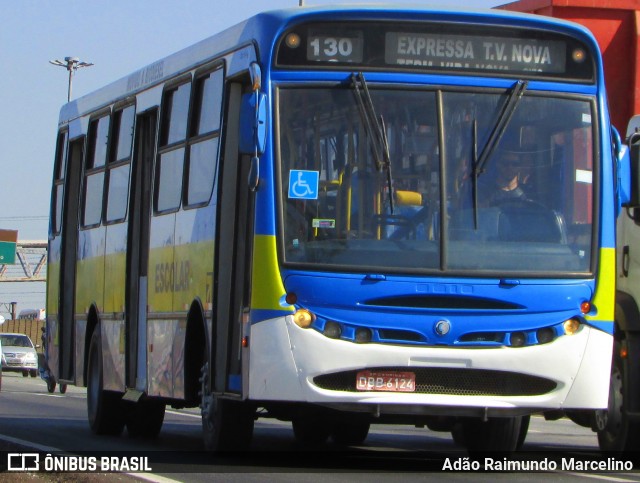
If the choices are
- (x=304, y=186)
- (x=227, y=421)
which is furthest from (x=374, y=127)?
(x=227, y=421)

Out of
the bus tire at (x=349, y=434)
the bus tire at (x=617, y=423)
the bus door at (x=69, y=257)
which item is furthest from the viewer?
the bus door at (x=69, y=257)

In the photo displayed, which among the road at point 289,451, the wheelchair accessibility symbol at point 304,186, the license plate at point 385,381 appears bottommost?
the road at point 289,451

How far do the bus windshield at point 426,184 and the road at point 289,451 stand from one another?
1701 millimetres

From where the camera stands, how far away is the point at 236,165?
12.4 m

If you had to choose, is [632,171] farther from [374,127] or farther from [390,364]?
[390,364]

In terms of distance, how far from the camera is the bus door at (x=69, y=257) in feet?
59.8

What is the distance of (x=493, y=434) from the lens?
13.2 metres

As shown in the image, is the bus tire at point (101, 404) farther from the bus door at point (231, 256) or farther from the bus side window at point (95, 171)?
the bus door at point (231, 256)

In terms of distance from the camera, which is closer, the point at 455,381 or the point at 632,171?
the point at 455,381

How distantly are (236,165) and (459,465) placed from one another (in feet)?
Result: 10.8

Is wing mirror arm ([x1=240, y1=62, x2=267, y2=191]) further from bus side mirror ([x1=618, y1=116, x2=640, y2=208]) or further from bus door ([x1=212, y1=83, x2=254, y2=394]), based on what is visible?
bus side mirror ([x1=618, y1=116, x2=640, y2=208])

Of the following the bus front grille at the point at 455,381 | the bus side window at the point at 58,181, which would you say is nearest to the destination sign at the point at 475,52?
the bus front grille at the point at 455,381

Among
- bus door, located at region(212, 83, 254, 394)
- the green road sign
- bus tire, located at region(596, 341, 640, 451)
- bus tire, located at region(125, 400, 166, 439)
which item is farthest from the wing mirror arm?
the green road sign

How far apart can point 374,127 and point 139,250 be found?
4.80 metres
